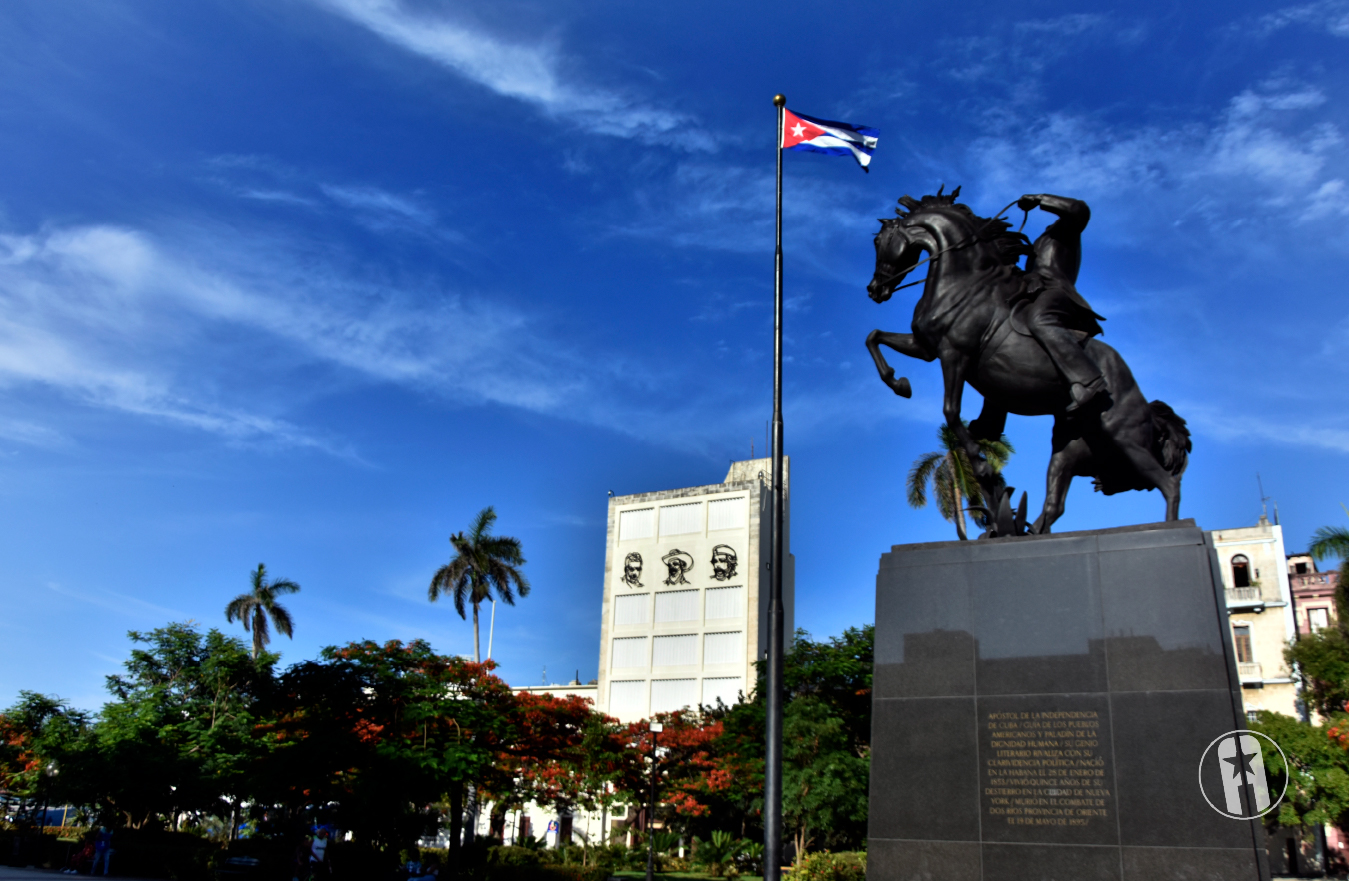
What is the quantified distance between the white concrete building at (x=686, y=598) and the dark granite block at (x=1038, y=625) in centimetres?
6437

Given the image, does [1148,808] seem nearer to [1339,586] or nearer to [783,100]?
[783,100]

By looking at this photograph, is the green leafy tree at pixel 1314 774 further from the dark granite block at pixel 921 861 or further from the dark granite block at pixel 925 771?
the dark granite block at pixel 921 861

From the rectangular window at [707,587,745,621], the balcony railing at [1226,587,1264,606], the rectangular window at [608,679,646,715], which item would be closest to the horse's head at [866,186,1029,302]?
the balcony railing at [1226,587,1264,606]

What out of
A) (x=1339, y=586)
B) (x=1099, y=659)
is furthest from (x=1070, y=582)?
(x=1339, y=586)

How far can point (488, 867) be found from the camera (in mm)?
32719

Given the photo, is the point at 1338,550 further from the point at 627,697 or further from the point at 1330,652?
the point at 627,697

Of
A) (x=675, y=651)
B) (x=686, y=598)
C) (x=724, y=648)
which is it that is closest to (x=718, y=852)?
(x=724, y=648)

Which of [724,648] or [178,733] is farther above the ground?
[724,648]

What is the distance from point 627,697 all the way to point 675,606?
7923mm

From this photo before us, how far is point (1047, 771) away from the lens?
32.6 ft

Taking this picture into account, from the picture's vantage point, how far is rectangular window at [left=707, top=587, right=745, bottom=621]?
7712cm

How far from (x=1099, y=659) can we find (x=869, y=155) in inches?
421

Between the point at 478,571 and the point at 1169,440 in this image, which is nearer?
the point at 1169,440

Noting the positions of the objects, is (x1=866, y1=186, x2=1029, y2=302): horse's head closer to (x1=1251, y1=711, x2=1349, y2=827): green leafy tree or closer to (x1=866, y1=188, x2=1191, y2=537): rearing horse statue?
(x1=866, y1=188, x2=1191, y2=537): rearing horse statue
